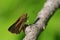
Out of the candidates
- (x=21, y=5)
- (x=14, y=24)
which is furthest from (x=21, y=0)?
(x=14, y=24)

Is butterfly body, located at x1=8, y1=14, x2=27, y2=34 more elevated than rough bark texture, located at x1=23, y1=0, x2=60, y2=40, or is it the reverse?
butterfly body, located at x1=8, y1=14, x2=27, y2=34

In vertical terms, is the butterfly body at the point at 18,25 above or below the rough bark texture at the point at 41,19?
above

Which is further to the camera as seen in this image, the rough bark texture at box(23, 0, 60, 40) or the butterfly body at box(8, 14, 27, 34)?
the butterfly body at box(8, 14, 27, 34)

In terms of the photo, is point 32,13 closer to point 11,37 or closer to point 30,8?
point 30,8

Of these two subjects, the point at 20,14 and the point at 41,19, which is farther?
the point at 20,14
